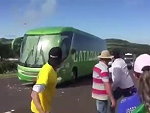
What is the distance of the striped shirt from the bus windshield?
50.5 feet

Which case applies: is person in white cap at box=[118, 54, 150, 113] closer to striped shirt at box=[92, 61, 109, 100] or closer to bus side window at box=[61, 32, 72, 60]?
striped shirt at box=[92, 61, 109, 100]

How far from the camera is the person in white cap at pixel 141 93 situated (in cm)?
308

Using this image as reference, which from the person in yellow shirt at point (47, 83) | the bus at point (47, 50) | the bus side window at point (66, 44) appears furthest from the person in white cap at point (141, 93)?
the bus side window at point (66, 44)

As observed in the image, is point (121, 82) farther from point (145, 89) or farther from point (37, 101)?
point (145, 89)

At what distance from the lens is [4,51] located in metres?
72.8

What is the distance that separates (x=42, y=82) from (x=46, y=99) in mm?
262

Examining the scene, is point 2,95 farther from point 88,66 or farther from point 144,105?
point 144,105

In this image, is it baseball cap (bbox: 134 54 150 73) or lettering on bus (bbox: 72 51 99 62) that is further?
lettering on bus (bbox: 72 51 99 62)

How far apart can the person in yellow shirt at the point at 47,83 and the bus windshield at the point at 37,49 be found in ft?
56.9

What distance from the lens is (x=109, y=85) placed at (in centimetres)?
789

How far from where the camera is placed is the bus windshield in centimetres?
2359

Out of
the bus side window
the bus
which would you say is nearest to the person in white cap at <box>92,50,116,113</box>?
the bus

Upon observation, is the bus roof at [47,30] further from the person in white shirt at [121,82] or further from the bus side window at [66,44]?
the person in white shirt at [121,82]

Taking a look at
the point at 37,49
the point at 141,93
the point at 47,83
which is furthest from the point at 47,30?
the point at 141,93
